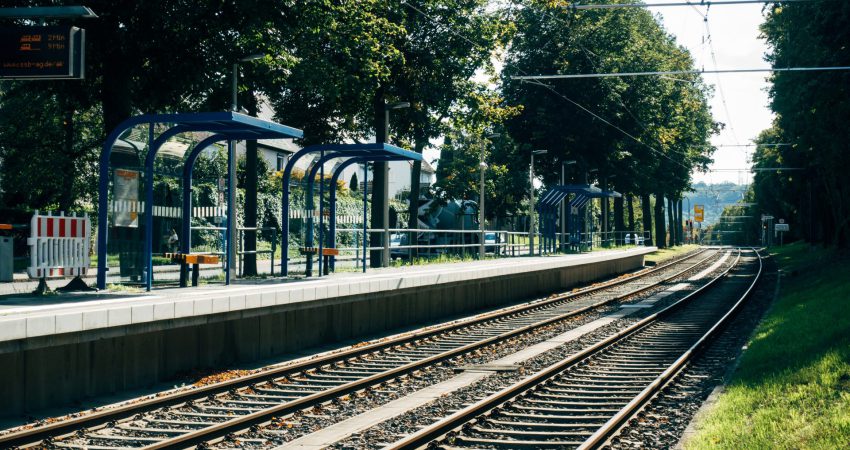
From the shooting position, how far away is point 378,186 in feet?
107

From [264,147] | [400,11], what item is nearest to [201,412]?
[400,11]

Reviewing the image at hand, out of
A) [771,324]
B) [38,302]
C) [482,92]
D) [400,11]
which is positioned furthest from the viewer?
[482,92]

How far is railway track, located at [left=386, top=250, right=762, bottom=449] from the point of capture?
917 cm

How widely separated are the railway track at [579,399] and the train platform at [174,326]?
13.2 feet

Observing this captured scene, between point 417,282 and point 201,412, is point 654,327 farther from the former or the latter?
point 201,412

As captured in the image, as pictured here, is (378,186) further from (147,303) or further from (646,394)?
(646,394)

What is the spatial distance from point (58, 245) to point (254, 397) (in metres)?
4.60

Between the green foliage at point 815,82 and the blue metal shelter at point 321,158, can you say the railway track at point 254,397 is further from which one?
the green foliage at point 815,82

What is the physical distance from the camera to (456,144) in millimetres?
67875

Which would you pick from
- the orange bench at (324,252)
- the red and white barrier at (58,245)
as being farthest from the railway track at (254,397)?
the red and white barrier at (58,245)

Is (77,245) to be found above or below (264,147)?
below

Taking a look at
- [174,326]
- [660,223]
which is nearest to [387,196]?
[174,326]

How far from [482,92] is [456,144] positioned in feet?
102

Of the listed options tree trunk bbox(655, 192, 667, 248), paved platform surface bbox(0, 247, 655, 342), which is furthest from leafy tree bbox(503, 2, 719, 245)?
paved platform surface bbox(0, 247, 655, 342)
